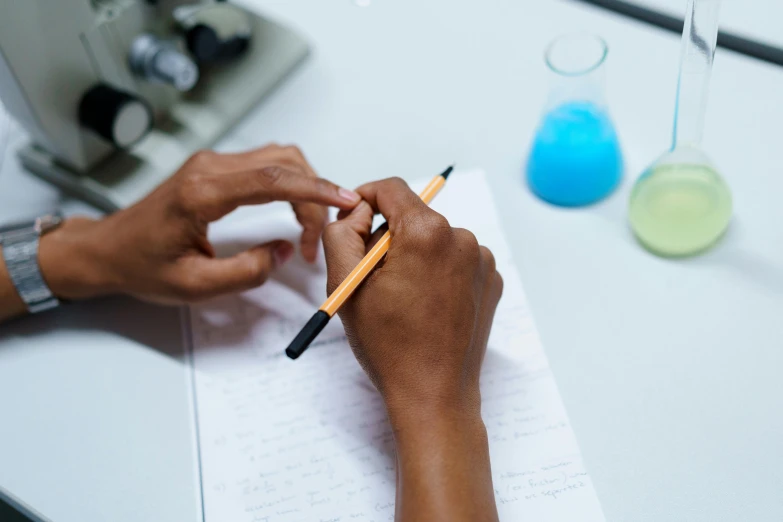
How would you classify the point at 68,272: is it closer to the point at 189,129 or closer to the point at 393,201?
the point at 189,129

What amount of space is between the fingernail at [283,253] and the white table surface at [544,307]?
14cm

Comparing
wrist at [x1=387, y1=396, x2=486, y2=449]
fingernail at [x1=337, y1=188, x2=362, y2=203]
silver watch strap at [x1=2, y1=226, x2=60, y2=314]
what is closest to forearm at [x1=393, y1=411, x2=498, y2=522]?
wrist at [x1=387, y1=396, x2=486, y2=449]

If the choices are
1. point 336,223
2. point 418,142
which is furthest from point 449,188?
point 336,223

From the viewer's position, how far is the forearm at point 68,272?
2.61 ft

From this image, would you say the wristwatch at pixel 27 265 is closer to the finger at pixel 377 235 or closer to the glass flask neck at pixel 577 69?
the finger at pixel 377 235

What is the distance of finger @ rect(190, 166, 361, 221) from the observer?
2.39 ft

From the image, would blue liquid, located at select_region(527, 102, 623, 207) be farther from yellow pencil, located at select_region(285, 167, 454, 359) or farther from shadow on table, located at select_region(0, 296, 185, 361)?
shadow on table, located at select_region(0, 296, 185, 361)

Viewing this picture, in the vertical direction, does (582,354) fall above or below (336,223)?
below

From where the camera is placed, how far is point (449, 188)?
0.88 m

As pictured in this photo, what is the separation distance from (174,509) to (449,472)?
0.28 m

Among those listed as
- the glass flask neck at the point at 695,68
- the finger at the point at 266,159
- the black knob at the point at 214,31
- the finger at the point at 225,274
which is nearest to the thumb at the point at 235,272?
the finger at the point at 225,274

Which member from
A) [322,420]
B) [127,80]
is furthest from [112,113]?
[322,420]

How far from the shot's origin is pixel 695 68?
69cm

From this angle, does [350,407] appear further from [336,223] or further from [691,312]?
[691,312]
